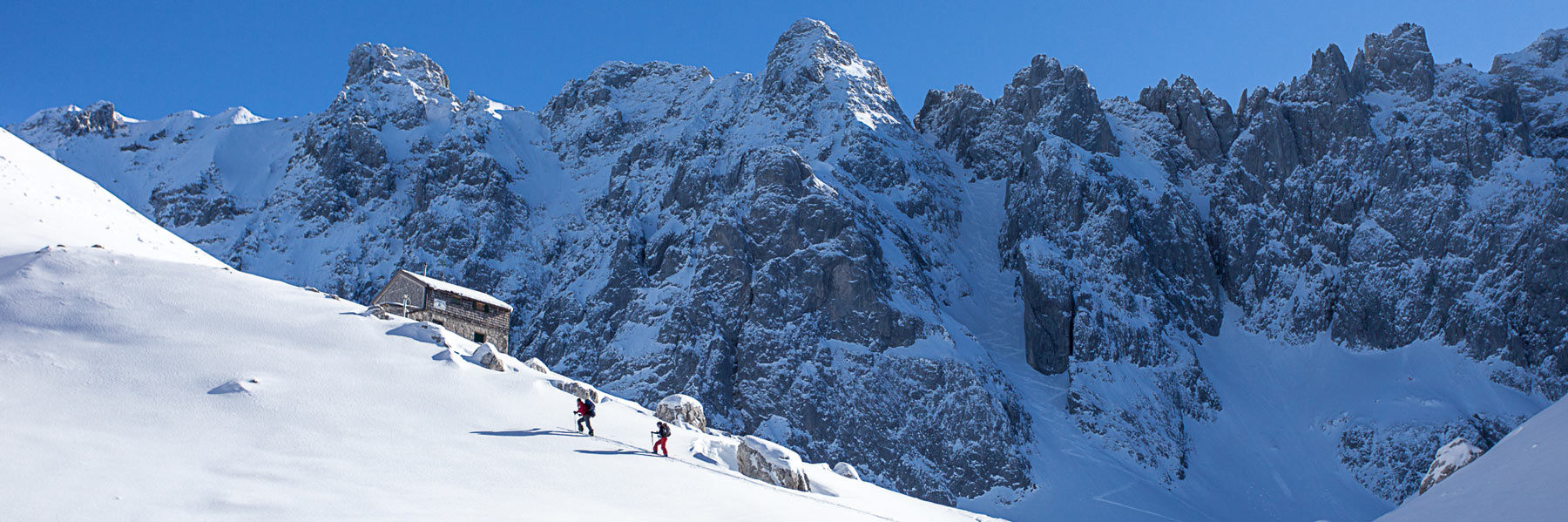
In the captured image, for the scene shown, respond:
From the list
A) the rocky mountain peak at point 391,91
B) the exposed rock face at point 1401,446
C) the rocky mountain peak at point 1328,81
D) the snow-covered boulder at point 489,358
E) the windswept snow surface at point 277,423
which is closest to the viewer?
the windswept snow surface at point 277,423

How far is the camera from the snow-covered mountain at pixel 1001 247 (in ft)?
316

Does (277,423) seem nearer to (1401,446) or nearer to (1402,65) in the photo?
(1401,446)

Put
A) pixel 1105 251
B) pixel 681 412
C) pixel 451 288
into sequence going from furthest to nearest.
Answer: pixel 1105 251 < pixel 451 288 < pixel 681 412

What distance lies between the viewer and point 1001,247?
125875mm

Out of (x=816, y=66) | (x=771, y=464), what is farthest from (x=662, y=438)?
(x=816, y=66)

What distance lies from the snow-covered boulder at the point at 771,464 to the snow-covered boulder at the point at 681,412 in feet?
22.7

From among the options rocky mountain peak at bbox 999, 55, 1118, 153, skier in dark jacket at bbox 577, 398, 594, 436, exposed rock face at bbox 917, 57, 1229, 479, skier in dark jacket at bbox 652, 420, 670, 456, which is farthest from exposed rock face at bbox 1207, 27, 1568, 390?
skier in dark jacket at bbox 577, 398, 594, 436

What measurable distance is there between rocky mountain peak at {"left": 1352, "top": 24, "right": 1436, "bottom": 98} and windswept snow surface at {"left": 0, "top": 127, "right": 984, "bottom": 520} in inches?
4650

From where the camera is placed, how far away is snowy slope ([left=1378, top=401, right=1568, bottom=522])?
15.5 m

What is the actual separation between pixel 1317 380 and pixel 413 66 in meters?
125

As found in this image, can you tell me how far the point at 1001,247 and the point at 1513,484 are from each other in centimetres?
11018

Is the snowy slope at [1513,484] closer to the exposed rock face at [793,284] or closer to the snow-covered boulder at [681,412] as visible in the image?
the snow-covered boulder at [681,412]

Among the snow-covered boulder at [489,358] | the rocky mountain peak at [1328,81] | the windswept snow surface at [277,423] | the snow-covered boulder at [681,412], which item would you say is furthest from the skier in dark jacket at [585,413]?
the rocky mountain peak at [1328,81]

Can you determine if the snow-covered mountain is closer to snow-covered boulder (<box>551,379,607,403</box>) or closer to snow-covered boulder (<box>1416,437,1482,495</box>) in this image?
snow-covered boulder (<box>551,379,607,403</box>)
